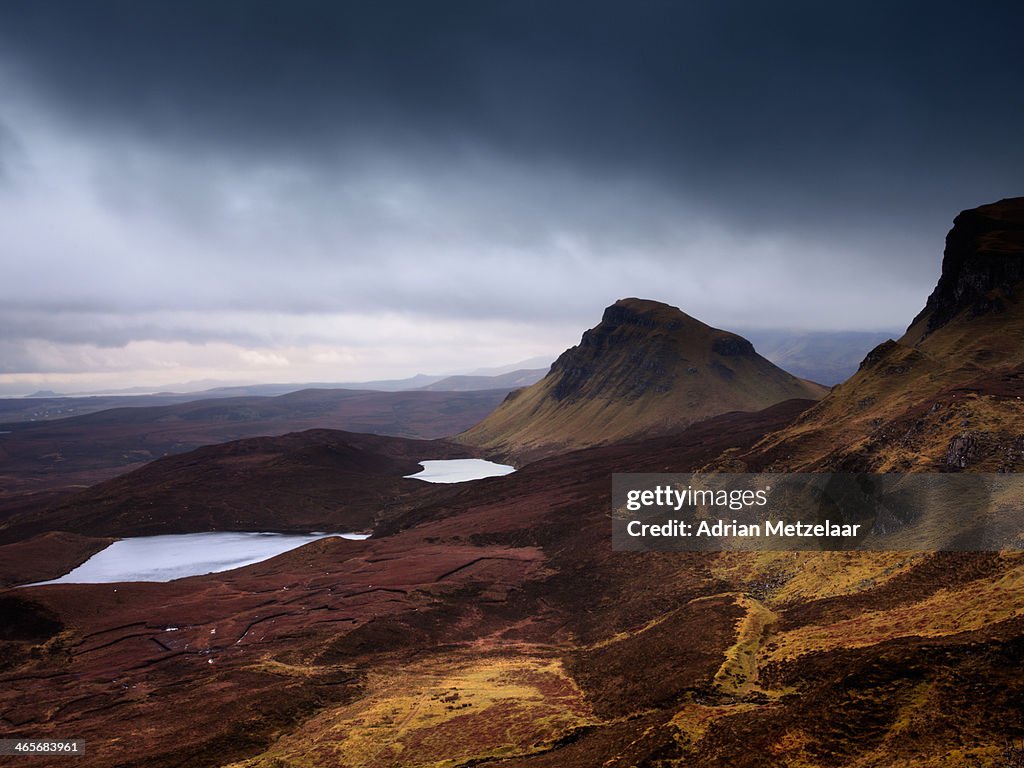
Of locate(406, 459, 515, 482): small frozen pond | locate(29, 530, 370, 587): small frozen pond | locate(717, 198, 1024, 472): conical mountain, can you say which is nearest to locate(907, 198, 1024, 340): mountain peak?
locate(717, 198, 1024, 472): conical mountain

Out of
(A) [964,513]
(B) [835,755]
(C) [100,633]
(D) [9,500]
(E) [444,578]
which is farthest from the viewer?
(D) [9,500]

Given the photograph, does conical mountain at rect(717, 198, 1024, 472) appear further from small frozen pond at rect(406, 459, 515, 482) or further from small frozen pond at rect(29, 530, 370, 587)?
small frozen pond at rect(406, 459, 515, 482)

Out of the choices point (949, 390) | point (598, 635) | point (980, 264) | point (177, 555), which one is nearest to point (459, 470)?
point (177, 555)

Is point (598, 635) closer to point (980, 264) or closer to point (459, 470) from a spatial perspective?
point (980, 264)

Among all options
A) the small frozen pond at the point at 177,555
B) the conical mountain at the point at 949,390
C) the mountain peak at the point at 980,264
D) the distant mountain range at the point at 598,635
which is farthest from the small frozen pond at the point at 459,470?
the mountain peak at the point at 980,264

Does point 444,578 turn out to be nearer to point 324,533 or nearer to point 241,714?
point 241,714

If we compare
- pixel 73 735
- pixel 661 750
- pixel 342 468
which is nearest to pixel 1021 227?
pixel 661 750
